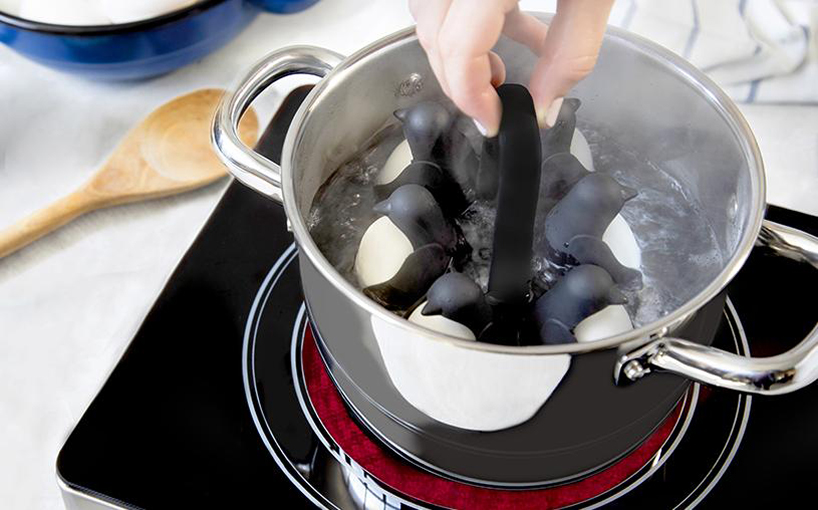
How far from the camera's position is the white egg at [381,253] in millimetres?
465

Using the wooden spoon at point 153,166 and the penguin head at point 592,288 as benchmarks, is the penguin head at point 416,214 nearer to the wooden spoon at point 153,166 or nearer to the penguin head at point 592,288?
the penguin head at point 592,288

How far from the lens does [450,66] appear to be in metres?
0.38

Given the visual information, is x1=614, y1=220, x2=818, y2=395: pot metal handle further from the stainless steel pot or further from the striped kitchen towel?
the striped kitchen towel

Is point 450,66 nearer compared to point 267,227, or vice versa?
Answer: point 450,66

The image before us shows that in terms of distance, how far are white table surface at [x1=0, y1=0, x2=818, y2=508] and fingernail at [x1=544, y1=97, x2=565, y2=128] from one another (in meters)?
0.30

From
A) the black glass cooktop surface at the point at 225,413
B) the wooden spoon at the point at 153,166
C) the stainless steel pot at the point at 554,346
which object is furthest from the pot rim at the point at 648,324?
the wooden spoon at the point at 153,166

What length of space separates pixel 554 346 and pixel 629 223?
0.21m

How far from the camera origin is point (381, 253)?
1.54 feet

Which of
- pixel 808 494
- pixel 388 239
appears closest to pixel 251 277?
pixel 388 239

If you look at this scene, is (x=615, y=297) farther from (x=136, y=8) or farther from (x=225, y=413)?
(x=136, y=8)

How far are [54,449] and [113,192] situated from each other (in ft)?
0.71

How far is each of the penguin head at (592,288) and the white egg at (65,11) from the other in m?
0.50

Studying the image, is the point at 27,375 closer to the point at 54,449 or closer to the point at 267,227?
the point at 54,449

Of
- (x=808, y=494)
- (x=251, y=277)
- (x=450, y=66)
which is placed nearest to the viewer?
(x=450, y=66)
